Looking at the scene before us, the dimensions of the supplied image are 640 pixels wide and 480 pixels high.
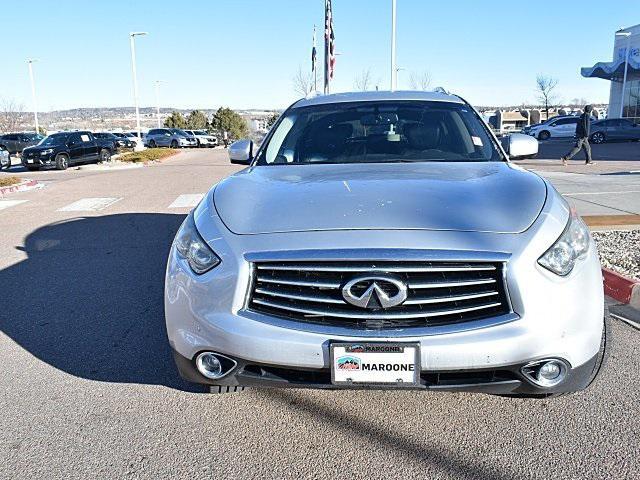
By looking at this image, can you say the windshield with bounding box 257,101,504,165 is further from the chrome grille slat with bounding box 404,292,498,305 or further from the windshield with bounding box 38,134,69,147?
the windshield with bounding box 38,134,69,147

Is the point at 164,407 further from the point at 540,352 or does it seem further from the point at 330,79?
the point at 330,79

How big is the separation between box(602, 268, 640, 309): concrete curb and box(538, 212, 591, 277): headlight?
7.06 ft

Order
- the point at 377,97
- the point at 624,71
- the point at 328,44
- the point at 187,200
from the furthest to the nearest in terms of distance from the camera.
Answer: the point at 624,71 → the point at 328,44 → the point at 187,200 → the point at 377,97

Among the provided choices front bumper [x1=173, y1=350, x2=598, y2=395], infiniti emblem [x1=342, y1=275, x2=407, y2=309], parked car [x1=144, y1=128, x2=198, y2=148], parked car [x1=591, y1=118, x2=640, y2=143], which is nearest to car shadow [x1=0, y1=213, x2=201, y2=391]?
front bumper [x1=173, y1=350, x2=598, y2=395]

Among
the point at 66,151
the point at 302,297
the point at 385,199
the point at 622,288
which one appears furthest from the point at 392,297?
the point at 66,151

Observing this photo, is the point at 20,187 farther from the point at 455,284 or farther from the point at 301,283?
the point at 455,284

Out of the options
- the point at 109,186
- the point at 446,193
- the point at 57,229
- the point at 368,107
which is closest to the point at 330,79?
the point at 109,186

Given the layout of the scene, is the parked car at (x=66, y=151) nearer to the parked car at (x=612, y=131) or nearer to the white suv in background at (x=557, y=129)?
the parked car at (x=612, y=131)

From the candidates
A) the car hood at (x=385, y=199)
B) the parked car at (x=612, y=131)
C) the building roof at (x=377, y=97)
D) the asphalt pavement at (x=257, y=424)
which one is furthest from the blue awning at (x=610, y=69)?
the car hood at (x=385, y=199)

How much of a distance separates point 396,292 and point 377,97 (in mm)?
2564

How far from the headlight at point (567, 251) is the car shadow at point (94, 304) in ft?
6.50

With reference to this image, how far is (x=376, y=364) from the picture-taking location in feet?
7.39

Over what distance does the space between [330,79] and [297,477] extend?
859 inches

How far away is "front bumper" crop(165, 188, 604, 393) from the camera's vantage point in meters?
2.21
